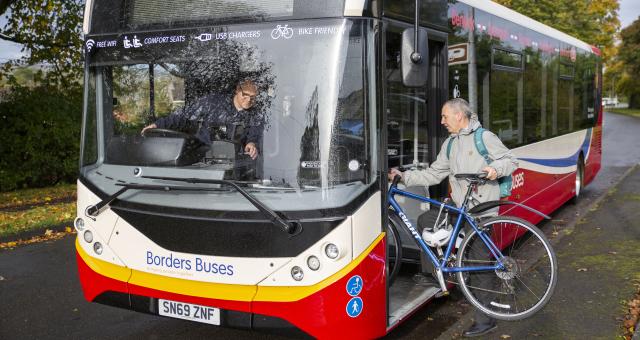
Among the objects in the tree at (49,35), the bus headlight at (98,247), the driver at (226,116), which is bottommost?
the bus headlight at (98,247)

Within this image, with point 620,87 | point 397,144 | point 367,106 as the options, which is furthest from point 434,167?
point 620,87

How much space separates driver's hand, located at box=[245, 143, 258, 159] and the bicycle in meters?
1.15

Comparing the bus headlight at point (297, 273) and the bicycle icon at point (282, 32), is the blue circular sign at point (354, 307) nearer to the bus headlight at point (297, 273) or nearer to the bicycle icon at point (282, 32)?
the bus headlight at point (297, 273)

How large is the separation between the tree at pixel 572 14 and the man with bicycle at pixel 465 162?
71.8ft

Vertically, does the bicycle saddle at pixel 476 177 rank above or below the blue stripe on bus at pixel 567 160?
above

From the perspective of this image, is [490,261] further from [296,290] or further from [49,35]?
[49,35]

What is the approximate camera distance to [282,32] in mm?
4027

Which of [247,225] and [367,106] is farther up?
[367,106]

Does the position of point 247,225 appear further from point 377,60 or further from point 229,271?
point 377,60

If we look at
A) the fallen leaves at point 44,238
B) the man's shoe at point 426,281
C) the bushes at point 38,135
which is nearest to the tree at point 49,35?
the bushes at point 38,135

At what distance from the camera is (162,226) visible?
4211mm

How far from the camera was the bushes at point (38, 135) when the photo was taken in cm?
1421

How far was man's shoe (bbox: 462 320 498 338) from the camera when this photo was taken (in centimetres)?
491

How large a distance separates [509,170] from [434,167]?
0.61 metres
